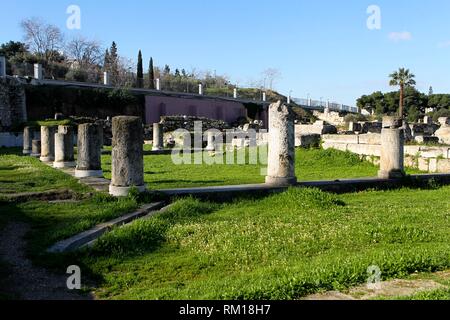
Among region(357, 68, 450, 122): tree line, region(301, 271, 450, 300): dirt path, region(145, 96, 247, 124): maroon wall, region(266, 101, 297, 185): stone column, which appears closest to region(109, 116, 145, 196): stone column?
region(266, 101, 297, 185): stone column

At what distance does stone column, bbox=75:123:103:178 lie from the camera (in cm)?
1281

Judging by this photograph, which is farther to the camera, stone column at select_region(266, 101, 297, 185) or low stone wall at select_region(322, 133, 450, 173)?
low stone wall at select_region(322, 133, 450, 173)

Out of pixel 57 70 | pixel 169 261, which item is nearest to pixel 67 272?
pixel 169 261

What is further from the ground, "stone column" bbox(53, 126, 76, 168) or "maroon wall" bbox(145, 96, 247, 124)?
"maroon wall" bbox(145, 96, 247, 124)

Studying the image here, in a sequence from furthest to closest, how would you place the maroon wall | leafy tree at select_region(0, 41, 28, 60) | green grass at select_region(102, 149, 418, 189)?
leafy tree at select_region(0, 41, 28, 60) < the maroon wall < green grass at select_region(102, 149, 418, 189)

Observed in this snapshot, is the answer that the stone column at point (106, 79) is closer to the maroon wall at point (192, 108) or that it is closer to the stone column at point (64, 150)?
the maroon wall at point (192, 108)

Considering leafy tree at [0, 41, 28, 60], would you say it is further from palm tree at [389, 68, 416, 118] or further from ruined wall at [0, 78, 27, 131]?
palm tree at [389, 68, 416, 118]

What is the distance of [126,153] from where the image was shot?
993cm

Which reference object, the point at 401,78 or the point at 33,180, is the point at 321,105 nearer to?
the point at 401,78

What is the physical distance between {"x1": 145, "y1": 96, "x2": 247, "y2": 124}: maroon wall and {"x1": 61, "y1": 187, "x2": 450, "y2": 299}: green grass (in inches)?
1718

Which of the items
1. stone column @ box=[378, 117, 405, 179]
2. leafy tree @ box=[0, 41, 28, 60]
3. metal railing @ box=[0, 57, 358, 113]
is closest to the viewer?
stone column @ box=[378, 117, 405, 179]

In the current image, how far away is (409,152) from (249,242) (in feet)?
43.7

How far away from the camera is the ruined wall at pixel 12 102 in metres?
38.8

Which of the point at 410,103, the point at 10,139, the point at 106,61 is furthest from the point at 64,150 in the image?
the point at 410,103
